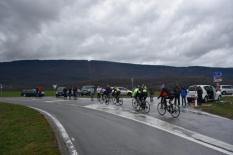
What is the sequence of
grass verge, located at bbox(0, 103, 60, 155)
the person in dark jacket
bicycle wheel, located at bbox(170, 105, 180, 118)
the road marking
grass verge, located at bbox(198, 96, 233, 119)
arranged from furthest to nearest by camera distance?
the person in dark jacket < grass verge, located at bbox(198, 96, 233, 119) < bicycle wheel, located at bbox(170, 105, 180, 118) < grass verge, located at bbox(0, 103, 60, 155) < the road marking

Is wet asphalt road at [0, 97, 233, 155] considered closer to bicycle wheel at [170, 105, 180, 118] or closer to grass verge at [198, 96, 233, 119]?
bicycle wheel at [170, 105, 180, 118]

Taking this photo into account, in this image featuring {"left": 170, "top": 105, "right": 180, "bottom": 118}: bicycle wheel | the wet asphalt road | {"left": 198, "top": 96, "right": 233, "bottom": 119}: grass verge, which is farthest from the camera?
{"left": 198, "top": 96, "right": 233, "bottom": 119}: grass verge

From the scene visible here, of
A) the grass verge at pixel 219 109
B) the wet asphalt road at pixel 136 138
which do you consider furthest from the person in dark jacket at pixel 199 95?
the wet asphalt road at pixel 136 138

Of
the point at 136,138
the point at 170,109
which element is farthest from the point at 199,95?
the point at 136,138

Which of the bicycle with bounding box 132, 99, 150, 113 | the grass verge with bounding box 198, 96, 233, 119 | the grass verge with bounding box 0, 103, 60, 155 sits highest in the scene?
the bicycle with bounding box 132, 99, 150, 113

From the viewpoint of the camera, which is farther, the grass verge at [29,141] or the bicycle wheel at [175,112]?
the bicycle wheel at [175,112]

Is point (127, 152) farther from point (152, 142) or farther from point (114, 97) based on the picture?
point (114, 97)

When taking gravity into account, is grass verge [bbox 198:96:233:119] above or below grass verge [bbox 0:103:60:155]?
above

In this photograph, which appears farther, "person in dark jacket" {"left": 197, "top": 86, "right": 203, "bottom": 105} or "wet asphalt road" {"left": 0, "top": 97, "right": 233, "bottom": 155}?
"person in dark jacket" {"left": 197, "top": 86, "right": 203, "bottom": 105}

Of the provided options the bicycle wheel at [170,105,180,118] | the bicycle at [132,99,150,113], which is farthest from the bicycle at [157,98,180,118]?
the bicycle at [132,99,150,113]

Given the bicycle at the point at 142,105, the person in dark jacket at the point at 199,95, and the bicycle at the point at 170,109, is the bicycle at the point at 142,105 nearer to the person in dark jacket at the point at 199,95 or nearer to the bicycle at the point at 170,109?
the bicycle at the point at 170,109

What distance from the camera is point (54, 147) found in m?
11.7

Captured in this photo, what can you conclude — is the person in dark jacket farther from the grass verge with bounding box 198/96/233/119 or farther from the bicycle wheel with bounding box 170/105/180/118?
the bicycle wheel with bounding box 170/105/180/118

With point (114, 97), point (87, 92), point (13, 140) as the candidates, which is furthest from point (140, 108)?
point (87, 92)
